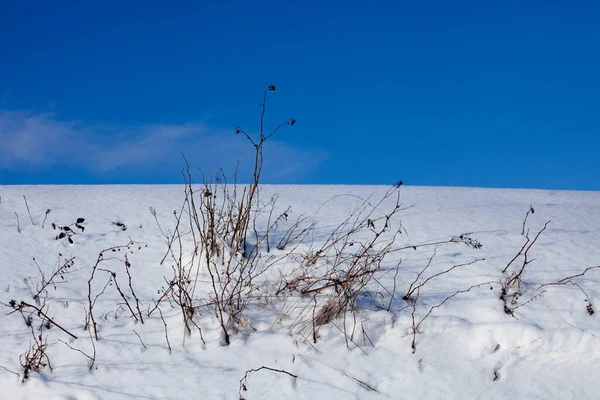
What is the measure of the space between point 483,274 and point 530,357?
85 cm

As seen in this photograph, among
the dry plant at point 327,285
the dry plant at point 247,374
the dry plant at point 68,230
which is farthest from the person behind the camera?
the dry plant at point 68,230

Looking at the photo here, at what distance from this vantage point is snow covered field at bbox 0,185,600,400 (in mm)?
2836

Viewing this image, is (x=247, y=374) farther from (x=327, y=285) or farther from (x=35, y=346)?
(x=35, y=346)

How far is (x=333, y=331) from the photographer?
3232mm

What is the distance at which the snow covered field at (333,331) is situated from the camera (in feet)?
9.30

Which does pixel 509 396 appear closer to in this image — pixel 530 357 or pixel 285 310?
pixel 530 357

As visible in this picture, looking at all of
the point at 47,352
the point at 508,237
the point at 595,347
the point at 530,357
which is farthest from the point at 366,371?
the point at 508,237

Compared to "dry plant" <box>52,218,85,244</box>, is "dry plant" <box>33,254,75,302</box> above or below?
below

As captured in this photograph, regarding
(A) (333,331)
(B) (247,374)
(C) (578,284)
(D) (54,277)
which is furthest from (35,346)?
(C) (578,284)

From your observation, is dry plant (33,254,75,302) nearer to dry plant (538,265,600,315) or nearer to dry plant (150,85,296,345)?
dry plant (150,85,296,345)

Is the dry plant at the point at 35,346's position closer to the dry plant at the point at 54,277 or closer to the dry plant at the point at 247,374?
the dry plant at the point at 54,277

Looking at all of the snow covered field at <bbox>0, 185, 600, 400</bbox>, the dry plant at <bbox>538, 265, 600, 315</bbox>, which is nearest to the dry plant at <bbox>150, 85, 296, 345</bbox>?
the snow covered field at <bbox>0, 185, 600, 400</bbox>

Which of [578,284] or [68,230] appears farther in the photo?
[68,230]

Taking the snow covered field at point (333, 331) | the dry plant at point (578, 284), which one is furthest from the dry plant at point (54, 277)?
the dry plant at point (578, 284)
